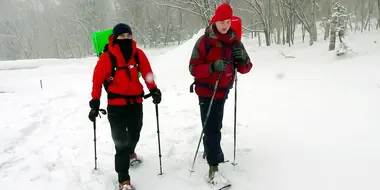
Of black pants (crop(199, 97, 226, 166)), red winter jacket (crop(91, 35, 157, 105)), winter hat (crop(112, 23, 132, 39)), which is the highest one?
winter hat (crop(112, 23, 132, 39))

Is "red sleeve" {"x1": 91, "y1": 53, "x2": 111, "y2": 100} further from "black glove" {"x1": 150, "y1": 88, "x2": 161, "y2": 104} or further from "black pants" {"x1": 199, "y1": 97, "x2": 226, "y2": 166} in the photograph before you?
"black pants" {"x1": 199, "y1": 97, "x2": 226, "y2": 166}

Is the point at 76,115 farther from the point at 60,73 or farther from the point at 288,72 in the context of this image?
the point at 60,73

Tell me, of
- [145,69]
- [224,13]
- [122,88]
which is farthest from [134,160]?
[224,13]

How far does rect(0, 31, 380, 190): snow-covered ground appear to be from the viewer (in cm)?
428

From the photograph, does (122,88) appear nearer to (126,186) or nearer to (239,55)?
(126,186)

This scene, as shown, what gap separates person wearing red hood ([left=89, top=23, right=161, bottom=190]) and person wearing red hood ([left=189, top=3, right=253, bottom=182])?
2.57 ft

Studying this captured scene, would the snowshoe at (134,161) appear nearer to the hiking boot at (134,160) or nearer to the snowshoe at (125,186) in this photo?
the hiking boot at (134,160)

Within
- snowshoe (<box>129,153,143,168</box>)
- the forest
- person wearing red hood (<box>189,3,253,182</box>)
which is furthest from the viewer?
the forest

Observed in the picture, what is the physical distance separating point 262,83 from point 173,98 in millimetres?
3530

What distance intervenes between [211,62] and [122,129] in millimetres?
1614

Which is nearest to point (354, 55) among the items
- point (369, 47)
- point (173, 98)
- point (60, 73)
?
point (369, 47)

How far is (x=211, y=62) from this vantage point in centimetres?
379

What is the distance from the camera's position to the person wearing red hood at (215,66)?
3715mm

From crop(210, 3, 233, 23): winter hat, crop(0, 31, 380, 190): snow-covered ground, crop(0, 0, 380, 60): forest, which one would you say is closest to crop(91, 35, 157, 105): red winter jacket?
crop(210, 3, 233, 23): winter hat
